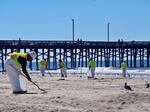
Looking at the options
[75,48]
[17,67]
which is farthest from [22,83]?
[75,48]

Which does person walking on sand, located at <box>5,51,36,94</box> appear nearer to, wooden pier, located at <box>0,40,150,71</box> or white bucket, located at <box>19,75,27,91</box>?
white bucket, located at <box>19,75,27,91</box>

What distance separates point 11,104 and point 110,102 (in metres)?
2.19

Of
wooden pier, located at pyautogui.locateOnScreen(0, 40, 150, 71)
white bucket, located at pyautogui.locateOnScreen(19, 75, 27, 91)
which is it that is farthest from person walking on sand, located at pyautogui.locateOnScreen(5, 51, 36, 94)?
wooden pier, located at pyautogui.locateOnScreen(0, 40, 150, 71)

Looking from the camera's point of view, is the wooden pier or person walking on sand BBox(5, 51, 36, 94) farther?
the wooden pier

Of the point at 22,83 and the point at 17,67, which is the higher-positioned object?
the point at 17,67

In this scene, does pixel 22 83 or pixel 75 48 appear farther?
pixel 75 48

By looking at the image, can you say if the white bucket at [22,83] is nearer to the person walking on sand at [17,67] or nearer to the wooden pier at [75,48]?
the person walking on sand at [17,67]

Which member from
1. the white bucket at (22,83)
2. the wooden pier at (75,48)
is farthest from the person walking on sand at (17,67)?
the wooden pier at (75,48)

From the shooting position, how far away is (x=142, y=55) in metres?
72.4

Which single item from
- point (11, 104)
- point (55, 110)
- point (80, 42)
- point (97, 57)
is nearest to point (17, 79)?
point (11, 104)

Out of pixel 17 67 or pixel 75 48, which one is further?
pixel 75 48

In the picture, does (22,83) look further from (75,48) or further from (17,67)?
(75,48)

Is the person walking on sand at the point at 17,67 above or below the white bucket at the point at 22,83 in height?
above

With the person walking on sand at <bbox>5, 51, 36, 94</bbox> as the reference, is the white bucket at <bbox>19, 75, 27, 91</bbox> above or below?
below
